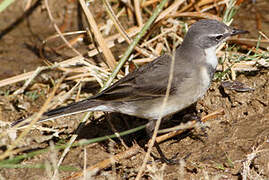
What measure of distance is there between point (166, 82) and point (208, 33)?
30.2 inches

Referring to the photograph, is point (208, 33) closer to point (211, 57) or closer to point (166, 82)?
point (211, 57)

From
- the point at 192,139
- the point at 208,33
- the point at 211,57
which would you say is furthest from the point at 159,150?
the point at 208,33

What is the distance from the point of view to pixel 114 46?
6914 millimetres

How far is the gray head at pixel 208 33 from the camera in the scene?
4.91m

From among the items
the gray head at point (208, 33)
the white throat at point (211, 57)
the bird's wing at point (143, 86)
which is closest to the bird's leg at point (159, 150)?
the bird's wing at point (143, 86)

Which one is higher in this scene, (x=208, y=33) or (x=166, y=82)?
(x=208, y=33)

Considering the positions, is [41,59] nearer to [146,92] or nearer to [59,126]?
[59,126]

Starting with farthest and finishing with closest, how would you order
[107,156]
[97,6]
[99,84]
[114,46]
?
[97,6] < [114,46] < [99,84] < [107,156]

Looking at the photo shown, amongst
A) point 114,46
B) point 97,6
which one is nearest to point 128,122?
point 114,46

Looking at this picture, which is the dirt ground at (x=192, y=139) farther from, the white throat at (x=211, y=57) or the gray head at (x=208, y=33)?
the gray head at (x=208, y=33)

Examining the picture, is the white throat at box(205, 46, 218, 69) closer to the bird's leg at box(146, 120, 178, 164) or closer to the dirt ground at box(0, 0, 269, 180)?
the dirt ground at box(0, 0, 269, 180)

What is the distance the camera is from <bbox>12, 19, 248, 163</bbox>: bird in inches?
188

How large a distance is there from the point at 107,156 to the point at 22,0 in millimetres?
3954

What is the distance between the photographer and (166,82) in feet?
15.8
